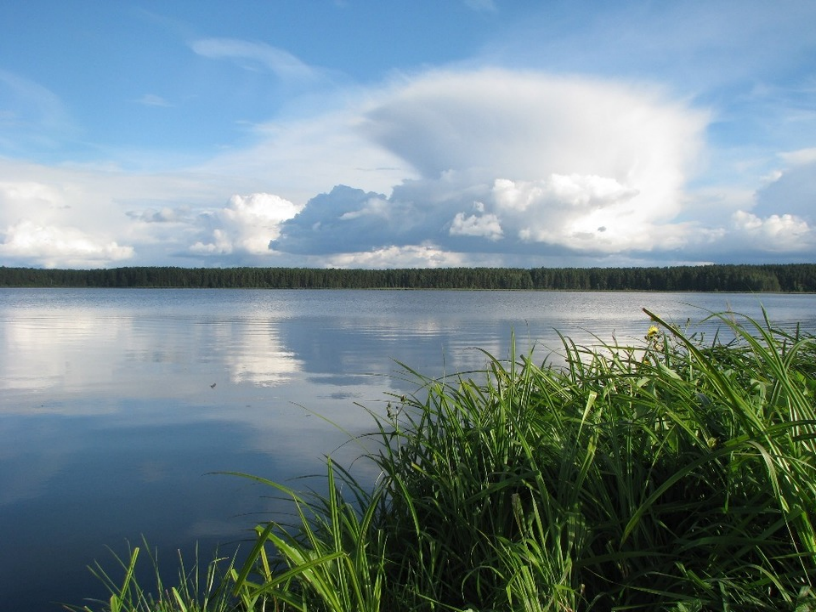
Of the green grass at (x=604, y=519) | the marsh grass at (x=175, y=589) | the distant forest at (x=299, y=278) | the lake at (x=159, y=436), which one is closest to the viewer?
the green grass at (x=604, y=519)

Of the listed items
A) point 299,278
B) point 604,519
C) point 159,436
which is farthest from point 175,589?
point 299,278

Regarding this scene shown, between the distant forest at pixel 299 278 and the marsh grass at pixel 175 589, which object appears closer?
the marsh grass at pixel 175 589

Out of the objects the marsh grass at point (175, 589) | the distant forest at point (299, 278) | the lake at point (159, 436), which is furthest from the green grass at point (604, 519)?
the distant forest at point (299, 278)

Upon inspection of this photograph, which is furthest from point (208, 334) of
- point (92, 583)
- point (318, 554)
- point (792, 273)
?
point (792, 273)

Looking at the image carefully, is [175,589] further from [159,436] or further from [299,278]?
[299,278]

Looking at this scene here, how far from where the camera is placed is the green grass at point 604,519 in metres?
2.34

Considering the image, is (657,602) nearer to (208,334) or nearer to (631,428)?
(631,428)

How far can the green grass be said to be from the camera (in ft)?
7.68

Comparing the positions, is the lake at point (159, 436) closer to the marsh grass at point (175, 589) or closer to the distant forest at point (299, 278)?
the marsh grass at point (175, 589)

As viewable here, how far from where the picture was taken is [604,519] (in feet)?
9.21

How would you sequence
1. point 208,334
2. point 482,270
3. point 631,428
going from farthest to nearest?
point 482,270 < point 208,334 < point 631,428

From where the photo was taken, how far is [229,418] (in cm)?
772

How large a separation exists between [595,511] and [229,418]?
5657 millimetres

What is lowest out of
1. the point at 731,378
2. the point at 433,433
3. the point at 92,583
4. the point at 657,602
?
the point at 92,583
